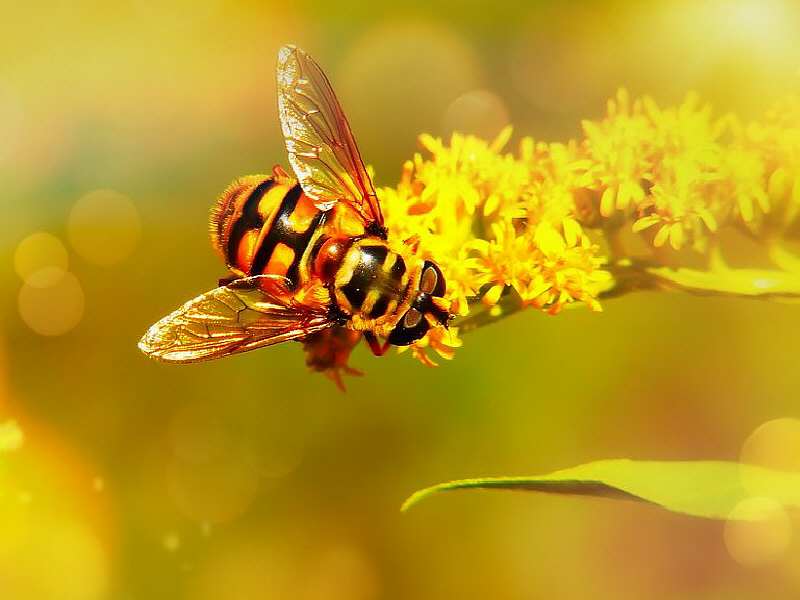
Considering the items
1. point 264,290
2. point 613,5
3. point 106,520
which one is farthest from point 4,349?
point 613,5

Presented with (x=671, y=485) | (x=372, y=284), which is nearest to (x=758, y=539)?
(x=671, y=485)

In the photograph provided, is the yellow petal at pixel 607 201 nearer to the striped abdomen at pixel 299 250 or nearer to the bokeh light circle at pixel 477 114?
the striped abdomen at pixel 299 250

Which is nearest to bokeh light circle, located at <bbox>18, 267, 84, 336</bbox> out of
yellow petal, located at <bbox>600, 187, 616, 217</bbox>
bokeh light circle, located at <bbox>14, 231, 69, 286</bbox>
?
bokeh light circle, located at <bbox>14, 231, 69, 286</bbox>

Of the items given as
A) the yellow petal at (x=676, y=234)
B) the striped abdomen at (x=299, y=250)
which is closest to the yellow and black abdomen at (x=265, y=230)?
the striped abdomen at (x=299, y=250)

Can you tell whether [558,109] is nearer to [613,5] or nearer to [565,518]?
[613,5]

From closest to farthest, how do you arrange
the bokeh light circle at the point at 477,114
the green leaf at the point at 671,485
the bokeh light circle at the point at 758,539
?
the green leaf at the point at 671,485 < the bokeh light circle at the point at 758,539 < the bokeh light circle at the point at 477,114

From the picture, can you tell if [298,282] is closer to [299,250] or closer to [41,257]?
[299,250]
